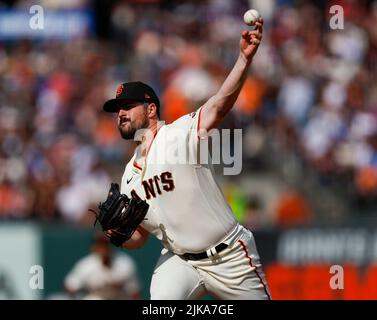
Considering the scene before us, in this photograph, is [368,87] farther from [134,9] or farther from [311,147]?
[134,9]

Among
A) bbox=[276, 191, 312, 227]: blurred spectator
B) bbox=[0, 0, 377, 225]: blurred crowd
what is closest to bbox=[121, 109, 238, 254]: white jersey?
bbox=[0, 0, 377, 225]: blurred crowd

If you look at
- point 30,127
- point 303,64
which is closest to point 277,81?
point 303,64

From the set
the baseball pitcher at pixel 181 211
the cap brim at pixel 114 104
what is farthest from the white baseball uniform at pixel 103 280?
the cap brim at pixel 114 104

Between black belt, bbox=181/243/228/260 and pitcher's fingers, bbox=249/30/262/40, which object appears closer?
pitcher's fingers, bbox=249/30/262/40

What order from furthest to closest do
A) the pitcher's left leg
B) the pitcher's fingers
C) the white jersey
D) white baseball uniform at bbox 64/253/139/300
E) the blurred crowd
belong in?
1. the blurred crowd
2. white baseball uniform at bbox 64/253/139/300
3. the pitcher's left leg
4. the white jersey
5. the pitcher's fingers

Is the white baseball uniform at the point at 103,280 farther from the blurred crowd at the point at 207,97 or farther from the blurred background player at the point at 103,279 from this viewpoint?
the blurred crowd at the point at 207,97

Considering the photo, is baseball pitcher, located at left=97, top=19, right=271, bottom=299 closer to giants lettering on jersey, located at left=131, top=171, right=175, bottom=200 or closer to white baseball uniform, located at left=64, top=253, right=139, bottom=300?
giants lettering on jersey, located at left=131, top=171, right=175, bottom=200

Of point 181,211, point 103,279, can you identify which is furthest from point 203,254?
point 103,279
